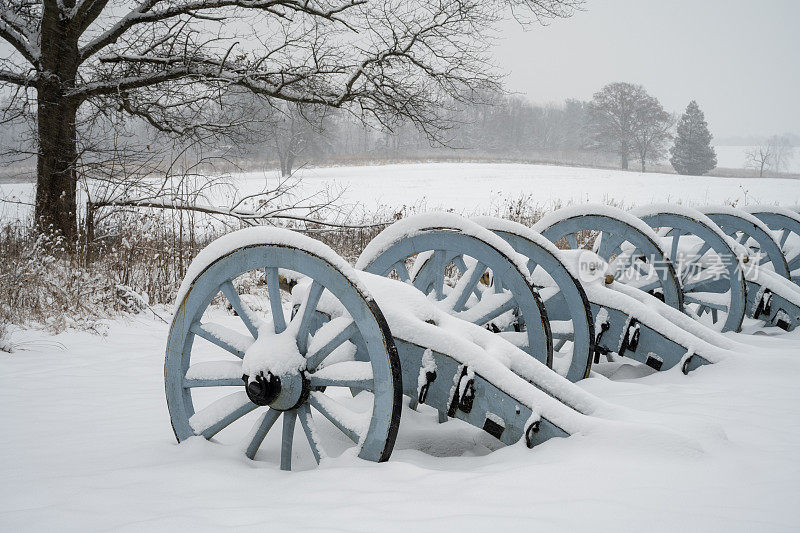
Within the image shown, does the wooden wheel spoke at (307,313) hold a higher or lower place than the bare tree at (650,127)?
lower

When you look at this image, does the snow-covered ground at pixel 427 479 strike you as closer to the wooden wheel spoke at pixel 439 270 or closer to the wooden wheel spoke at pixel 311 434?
the wooden wheel spoke at pixel 311 434

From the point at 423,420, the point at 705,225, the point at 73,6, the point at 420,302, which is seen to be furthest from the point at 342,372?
the point at 73,6

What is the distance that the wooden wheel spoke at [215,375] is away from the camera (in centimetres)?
275

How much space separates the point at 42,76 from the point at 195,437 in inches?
316

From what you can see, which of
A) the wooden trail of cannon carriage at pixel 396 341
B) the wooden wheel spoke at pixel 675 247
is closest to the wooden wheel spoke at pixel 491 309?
the wooden trail of cannon carriage at pixel 396 341

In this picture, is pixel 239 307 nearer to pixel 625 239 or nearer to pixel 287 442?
pixel 287 442

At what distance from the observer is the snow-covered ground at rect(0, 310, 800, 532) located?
6.53 feet

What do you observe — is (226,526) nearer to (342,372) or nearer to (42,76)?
(342,372)

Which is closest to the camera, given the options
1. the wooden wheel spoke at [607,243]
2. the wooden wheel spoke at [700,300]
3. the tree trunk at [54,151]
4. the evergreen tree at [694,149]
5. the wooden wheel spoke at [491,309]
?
the wooden wheel spoke at [491,309]

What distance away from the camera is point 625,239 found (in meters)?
5.14

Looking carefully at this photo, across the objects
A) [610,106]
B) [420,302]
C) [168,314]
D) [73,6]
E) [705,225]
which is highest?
[610,106]

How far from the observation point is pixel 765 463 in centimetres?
246

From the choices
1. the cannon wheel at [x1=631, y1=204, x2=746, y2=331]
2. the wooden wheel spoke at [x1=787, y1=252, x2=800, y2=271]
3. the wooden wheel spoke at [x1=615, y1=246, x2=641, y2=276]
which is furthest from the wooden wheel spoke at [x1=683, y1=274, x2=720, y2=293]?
the wooden wheel spoke at [x1=787, y1=252, x2=800, y2=271]

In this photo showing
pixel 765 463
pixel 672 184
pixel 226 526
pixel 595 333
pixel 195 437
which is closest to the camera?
pixel 226 526
